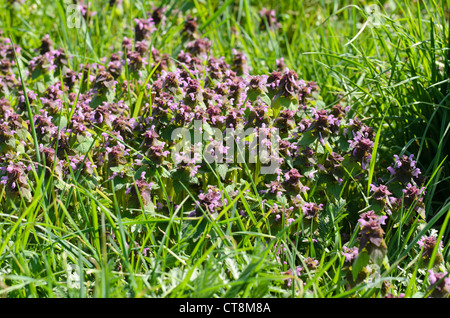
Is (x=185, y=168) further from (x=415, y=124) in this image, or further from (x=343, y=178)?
(x=415, y=124)

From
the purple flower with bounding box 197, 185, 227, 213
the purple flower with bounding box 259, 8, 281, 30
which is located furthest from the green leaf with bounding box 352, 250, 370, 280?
the purple flower with bounding box 259, 8, 281, 30

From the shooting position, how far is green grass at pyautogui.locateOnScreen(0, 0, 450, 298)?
219 cm

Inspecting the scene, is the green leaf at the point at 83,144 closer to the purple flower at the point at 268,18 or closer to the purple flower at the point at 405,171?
the purple flower at the point at 405,171

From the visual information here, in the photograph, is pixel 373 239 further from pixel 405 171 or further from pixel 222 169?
pixel 222 169

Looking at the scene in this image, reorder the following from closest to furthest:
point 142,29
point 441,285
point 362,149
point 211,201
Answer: point 441,285, point 211,201, point 362,149, point 142,29

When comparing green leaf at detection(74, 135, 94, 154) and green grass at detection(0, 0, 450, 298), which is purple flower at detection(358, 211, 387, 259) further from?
green leaf at detection(74, 135, 94, 154)

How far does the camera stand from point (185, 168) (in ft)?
8.91

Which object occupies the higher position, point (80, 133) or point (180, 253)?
point (80, 133)

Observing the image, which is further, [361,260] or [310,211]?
[310,211]

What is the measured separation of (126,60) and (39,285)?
1.68 meters

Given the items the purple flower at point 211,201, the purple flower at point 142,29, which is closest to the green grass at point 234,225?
the purple flower at point 211,201

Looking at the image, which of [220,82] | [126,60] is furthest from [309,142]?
[126,60]

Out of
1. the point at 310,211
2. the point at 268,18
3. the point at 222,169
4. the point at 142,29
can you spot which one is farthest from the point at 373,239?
the point at 268,18

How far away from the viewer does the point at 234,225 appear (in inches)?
109
